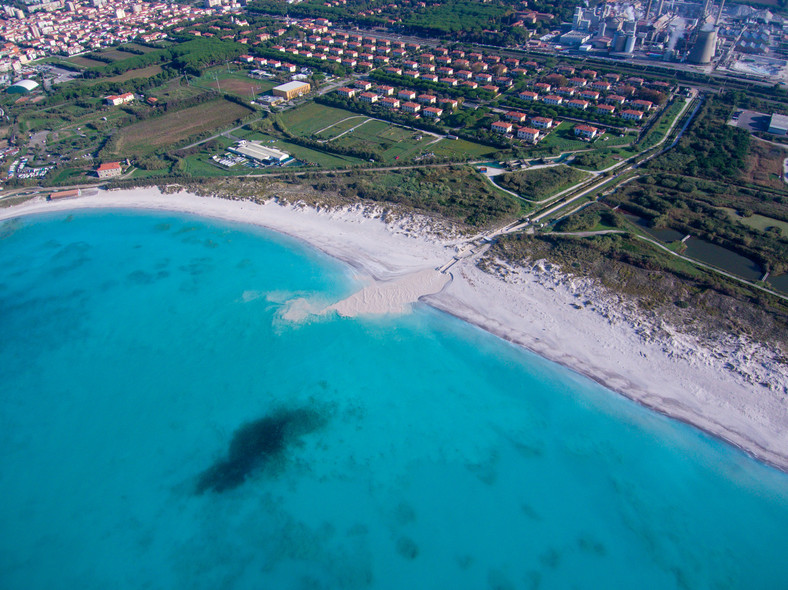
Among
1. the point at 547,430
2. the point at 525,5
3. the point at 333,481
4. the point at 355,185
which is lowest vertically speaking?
the point at 333,481

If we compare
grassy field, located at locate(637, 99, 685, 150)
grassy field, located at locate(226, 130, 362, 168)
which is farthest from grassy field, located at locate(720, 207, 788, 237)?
grassy field, located at locate(226, 130, 362, 168)

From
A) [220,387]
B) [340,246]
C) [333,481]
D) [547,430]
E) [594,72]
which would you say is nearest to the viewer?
[333,481]

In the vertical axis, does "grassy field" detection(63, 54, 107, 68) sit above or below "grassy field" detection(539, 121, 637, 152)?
above

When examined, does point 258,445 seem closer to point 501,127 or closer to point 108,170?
point 108,170

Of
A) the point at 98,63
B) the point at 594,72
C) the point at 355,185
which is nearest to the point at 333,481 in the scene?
the point at 355,185

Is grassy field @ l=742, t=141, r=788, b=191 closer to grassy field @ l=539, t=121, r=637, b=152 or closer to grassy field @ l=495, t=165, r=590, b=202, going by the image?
grassy field @ l=539, t=121, r=637, b=152

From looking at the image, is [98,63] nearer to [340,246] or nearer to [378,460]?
[340,246]

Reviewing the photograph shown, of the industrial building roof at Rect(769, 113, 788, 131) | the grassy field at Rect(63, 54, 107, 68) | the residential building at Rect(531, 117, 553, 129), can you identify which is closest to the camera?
the industrial building roof at Rect(769, 113, 788, 131)
